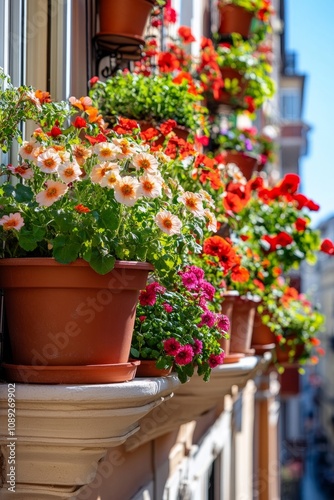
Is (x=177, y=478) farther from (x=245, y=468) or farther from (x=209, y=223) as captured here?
(x=245, y=468)

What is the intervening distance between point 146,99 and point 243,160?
260cm

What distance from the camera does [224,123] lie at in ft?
27.0

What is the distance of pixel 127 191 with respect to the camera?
271cm

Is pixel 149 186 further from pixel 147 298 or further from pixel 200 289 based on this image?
pixel 200 289

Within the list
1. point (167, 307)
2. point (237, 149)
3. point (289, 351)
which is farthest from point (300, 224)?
point (167, 307)

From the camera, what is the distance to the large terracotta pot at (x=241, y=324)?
4750mm

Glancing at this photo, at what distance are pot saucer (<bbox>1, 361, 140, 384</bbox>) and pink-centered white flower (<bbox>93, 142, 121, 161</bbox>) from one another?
1.99ft

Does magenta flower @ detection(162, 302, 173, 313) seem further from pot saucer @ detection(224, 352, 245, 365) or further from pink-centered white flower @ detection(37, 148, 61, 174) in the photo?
pot saucer @ detection(224, 352, 245, 365)

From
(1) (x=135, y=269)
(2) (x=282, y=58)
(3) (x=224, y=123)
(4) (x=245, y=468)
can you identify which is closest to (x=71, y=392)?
(1) (x=135, y=269)

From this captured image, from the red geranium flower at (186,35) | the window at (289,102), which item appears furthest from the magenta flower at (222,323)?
the window at (289,102)

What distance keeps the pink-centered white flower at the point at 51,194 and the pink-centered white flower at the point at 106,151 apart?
22 cm

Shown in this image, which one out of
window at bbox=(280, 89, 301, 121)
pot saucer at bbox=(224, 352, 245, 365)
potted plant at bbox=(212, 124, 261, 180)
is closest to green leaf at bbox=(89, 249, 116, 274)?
pot saucer at bbox=(224, 352, 245, 365)

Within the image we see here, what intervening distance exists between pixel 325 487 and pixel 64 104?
35.9 m

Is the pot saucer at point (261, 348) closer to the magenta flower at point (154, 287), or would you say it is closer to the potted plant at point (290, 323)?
the potted plant at point (290, 323)
